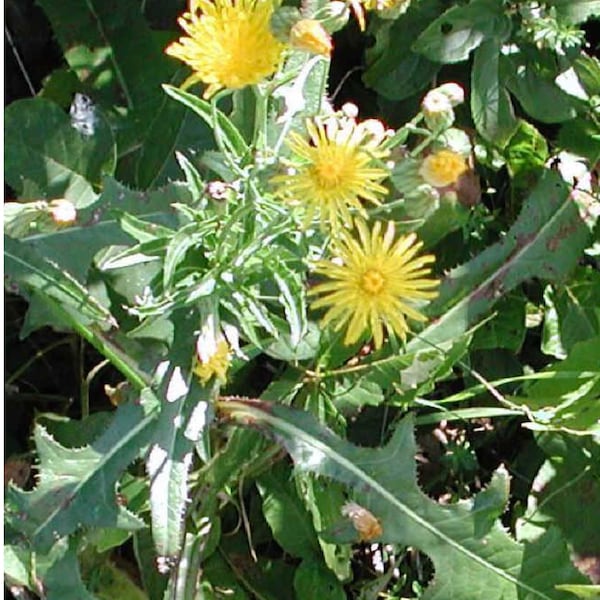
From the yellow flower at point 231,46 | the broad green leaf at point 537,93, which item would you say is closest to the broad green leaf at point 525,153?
the broad green leaf at point 537,93

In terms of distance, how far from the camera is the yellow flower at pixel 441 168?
1899 mm

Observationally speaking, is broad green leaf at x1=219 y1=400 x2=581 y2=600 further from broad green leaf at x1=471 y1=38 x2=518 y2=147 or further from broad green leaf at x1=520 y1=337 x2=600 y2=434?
broad green leaf at x1=471 y1=38 x2=518 y2=147

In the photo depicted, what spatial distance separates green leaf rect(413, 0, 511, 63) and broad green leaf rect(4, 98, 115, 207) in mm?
691

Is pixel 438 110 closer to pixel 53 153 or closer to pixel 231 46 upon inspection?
pixel 231 46

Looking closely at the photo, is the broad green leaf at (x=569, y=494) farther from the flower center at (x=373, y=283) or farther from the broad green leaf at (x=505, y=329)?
the flower center at (x=373, y=283)

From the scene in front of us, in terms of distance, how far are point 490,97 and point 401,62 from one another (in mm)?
231

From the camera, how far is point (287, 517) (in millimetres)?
2365

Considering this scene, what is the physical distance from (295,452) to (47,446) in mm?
439

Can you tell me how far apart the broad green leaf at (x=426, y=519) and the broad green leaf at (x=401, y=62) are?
2.50 ft

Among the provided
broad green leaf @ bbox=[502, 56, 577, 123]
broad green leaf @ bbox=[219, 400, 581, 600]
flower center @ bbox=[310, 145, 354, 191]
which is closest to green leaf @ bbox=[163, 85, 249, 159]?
flower center @ bbox=[310, 145, 354, 191]

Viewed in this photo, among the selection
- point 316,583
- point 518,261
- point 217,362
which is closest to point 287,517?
point 316,583

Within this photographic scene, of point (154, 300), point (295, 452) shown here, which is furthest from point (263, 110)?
point (295, 452)

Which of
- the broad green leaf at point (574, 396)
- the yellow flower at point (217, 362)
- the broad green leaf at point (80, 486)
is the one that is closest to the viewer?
the yellow flower at point (217, 362)

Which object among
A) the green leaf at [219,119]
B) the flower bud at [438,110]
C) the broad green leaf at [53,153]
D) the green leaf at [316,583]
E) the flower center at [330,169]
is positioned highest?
the flower bud at [438,110]
